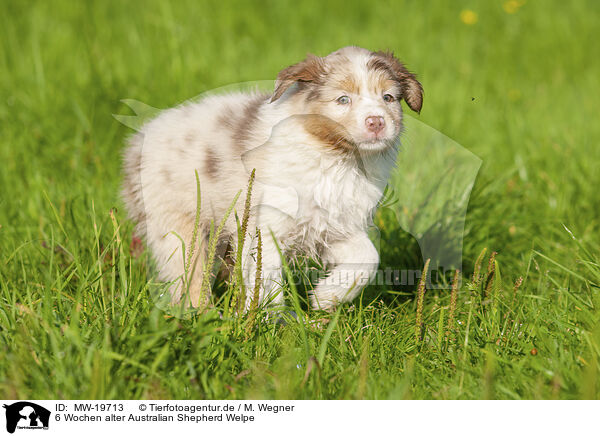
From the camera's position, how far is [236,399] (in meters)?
2.48

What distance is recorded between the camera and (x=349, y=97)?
299cm

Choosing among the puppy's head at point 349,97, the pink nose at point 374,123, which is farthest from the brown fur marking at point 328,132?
the pink nose at point 374,123

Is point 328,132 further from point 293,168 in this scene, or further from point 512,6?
A: point 512,6

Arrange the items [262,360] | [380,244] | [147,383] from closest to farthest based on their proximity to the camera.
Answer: [147,383], [262,360], [380,244]

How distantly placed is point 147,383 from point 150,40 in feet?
15.3

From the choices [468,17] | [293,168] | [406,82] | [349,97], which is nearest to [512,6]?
[468,17]

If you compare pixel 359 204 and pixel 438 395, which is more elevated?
pixel 359 204

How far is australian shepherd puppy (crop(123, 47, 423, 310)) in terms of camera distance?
3.00 meters

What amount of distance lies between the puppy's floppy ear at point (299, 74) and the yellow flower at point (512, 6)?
556 cm

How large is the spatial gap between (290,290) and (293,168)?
2.09 feet

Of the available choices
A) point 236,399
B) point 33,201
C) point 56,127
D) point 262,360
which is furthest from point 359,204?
point 56,127

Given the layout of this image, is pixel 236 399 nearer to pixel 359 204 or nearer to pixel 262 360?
pixel 262 360
